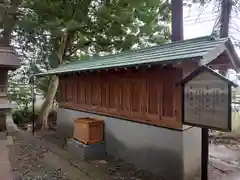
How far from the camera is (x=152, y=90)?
5859 mm

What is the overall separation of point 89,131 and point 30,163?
5.64 ft

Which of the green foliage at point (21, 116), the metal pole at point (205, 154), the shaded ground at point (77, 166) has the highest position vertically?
the metal pole at point (205, 154)

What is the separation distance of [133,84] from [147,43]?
5.98 metres

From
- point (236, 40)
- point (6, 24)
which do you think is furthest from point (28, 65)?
point (236, 40)

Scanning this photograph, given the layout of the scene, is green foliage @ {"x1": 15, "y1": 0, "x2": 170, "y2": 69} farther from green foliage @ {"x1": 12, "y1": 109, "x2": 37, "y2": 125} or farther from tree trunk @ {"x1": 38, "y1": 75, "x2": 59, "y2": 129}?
green foliage @ {"x1": 12, "y1": 109, "x2": 37, "y2": 125}

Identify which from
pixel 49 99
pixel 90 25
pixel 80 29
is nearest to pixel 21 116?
pixel 49 99

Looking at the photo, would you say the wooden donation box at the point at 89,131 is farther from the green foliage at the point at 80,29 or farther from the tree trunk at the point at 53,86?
the tree trunk at the point at 53,86

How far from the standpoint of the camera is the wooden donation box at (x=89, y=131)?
703 centimetres

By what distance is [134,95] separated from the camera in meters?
6.47

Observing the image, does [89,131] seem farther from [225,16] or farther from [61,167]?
[225,16]

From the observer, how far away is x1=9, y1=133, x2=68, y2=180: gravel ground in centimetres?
524

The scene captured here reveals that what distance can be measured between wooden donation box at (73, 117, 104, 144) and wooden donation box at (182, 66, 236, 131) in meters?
3.72

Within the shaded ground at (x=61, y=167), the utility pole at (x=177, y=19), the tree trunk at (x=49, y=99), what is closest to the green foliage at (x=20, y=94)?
the tree trunk at (x=49, y=99)

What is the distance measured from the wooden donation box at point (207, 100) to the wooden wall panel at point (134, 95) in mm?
1354
